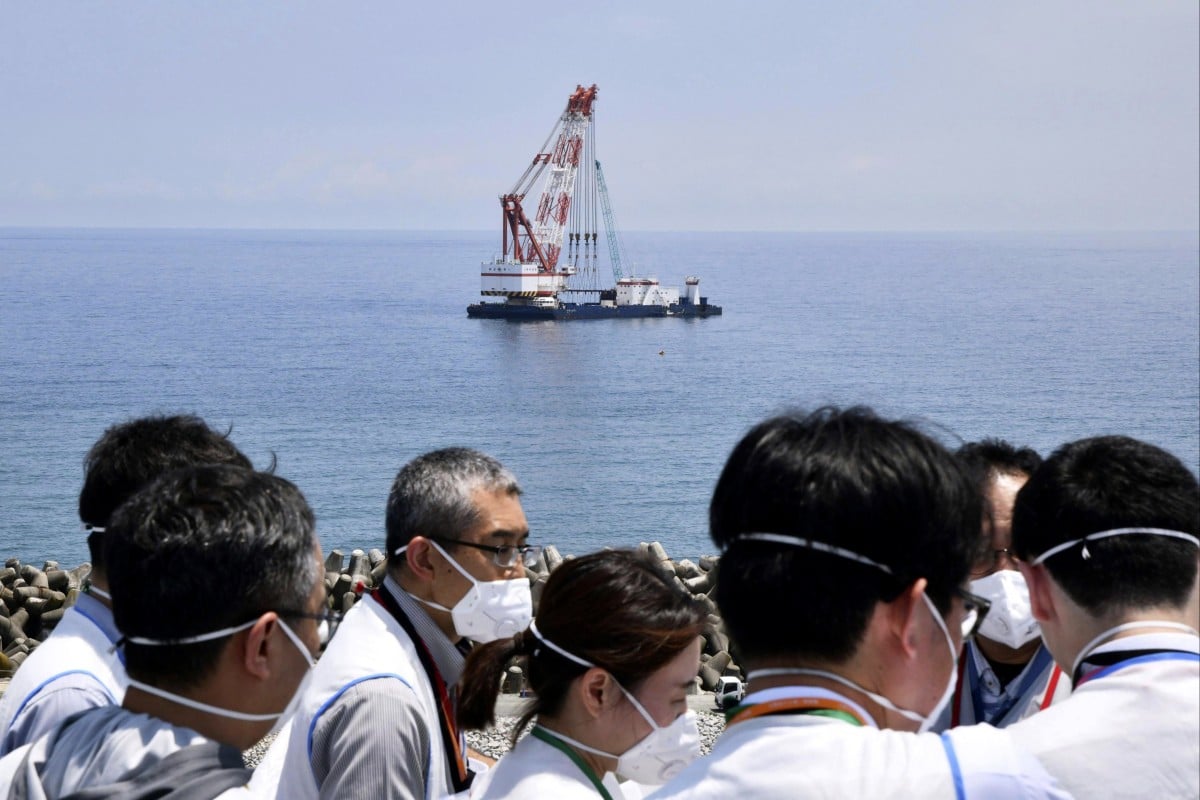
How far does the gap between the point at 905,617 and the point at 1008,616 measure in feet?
5.94

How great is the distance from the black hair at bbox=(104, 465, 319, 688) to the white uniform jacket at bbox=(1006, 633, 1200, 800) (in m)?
1.16

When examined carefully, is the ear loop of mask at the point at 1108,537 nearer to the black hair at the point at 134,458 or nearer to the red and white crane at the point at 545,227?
the black hair at the point at 134,458

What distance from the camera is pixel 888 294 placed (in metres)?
136

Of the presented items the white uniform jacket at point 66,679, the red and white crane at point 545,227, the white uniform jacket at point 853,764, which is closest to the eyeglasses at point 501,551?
the white uniform jacket at point 66,679

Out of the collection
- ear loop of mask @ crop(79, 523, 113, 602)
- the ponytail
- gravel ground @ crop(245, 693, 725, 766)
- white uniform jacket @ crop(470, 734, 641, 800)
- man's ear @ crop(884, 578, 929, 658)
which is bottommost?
gravel ground @ crop(245, 693, 725, 766)

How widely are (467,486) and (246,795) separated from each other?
155cm

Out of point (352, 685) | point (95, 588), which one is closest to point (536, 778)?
point (352, 685)

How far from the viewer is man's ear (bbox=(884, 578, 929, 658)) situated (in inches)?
66.1

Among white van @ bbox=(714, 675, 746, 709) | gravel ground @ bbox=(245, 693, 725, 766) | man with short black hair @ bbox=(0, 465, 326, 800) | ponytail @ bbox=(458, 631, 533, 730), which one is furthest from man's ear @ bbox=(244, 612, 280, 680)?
white van @ bbox=(714, 675, 746, 709)

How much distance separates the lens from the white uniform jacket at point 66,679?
2572mm

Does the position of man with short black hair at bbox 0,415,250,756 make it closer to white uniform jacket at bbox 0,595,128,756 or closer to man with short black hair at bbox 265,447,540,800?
white uniform jacket at bbox 0,595,128,756

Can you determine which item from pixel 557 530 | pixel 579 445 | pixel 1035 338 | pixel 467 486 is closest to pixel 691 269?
pixel 1035 338

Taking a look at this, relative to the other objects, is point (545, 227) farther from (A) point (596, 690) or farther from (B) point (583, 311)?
(A) point (596, 690)

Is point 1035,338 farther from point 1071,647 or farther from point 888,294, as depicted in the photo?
point 1071,647
